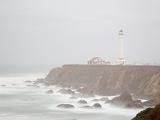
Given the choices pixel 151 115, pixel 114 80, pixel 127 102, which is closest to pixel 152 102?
pixel 127 102

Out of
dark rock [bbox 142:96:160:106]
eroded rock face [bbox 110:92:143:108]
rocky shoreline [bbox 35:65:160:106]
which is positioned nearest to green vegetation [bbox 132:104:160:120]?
eroded rock face [bbox 110:92:143:108]

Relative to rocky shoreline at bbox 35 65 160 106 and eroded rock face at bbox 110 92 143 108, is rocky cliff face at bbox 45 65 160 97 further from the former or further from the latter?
eroded rock face at bbox 110 92 143 108

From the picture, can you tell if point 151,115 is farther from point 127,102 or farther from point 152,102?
point 152,102

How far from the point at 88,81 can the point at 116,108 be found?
33.2m

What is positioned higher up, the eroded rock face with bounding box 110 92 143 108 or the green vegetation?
the eroded rock face with bounding box 110 92 143 108

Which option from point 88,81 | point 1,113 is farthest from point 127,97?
point 88,81

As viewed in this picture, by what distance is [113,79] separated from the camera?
71.1 meters

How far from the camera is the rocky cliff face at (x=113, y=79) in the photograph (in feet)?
195

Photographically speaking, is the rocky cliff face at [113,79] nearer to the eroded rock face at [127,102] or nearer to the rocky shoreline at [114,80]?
the rocky shoreline at [114,80]

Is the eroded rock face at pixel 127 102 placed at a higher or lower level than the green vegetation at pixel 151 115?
higher

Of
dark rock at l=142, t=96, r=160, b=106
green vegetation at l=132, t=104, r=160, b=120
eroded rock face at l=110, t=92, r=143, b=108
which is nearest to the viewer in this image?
green vegetation at l=132, t=104, r=160, b=120

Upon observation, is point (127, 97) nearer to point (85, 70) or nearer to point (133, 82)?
point (133, 82)

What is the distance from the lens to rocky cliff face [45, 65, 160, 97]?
195ft

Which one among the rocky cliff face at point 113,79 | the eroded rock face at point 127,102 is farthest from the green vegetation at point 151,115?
the rocky cliff face at point 113,79
